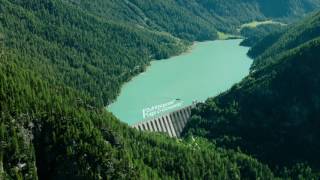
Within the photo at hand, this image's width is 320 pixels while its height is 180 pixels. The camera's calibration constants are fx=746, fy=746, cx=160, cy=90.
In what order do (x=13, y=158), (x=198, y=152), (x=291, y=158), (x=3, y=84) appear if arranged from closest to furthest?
1. (x=13, y=158)
2. (x=3, y=84)
3. (x=198, y=152)
4. (x=291, y=158)

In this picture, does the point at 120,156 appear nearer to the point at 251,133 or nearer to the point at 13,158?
the point at 13,158

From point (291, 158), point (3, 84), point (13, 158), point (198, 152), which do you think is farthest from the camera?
point (291, 158)

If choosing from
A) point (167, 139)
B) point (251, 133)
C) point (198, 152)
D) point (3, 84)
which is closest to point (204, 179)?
point (198, 152)

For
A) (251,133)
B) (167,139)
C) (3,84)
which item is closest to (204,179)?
(167,139)

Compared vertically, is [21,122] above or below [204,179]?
above

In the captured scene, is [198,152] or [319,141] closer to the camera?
[198,152]

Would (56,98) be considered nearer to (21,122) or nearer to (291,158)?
(21,122)

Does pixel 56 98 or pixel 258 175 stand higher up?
pixel 56 98

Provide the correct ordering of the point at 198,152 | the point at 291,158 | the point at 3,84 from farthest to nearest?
the point at 291,158 < the point at 198,152 < the point at 3,84

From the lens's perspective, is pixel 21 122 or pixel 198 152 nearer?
pixel 21 122

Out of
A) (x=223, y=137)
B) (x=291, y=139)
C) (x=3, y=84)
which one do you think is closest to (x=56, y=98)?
(x=3, y=84)
